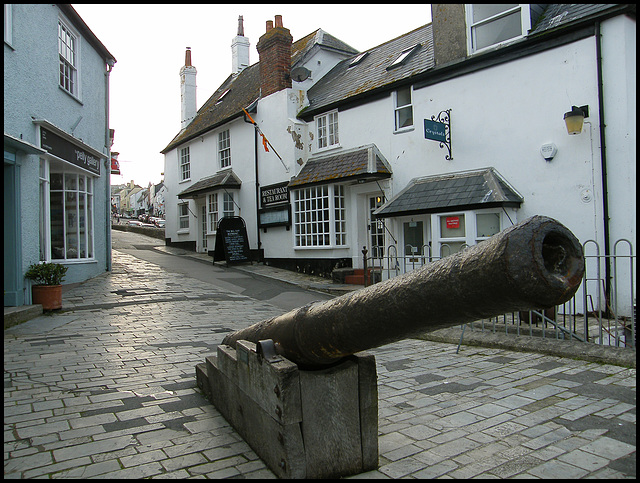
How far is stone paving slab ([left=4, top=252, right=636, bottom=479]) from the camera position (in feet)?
9.61

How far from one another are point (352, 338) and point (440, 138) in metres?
9.35

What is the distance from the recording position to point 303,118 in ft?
51.6

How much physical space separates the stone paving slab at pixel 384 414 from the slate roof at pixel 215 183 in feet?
39.4

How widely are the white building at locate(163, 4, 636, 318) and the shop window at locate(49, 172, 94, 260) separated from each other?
5.88 meters

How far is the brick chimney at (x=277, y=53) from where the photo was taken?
1606 centimetres

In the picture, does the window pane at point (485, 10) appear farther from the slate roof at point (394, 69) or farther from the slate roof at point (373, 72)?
the slate roof at point (373, 72)

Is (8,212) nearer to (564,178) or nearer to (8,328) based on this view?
(8,328)

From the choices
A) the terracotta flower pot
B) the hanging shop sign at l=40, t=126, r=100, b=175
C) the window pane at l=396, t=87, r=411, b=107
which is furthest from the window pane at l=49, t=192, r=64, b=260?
the window pane at l=396, t=87, r=411, b=107

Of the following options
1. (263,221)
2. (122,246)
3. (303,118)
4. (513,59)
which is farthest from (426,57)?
(122,246)

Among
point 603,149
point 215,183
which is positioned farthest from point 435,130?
point 215,183

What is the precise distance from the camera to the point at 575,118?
863 cm

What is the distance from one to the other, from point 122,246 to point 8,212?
51.4 feet

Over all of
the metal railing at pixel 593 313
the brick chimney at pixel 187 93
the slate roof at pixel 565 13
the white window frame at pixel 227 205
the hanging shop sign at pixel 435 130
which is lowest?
the metal railing at pixel 593 313

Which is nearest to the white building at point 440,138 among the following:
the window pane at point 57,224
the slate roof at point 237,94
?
the slate roof at point 237,94
